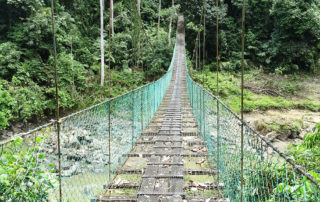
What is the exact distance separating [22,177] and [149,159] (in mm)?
1461

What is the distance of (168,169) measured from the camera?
2.07 meters

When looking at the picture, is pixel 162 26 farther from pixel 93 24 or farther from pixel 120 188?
pixel 120 188

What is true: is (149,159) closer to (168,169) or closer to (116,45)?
(168,169)

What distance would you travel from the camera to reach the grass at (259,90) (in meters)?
9.05

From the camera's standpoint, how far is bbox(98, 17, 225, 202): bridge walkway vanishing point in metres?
1.71

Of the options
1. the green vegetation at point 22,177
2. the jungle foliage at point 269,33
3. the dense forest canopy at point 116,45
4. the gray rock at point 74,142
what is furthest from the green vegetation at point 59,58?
the green vegetation at point 22,177

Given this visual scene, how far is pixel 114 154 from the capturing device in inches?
93.0

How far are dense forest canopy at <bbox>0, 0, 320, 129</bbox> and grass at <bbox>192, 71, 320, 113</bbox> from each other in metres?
0.87

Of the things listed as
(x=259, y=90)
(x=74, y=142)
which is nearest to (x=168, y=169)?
(x=74, y=142)

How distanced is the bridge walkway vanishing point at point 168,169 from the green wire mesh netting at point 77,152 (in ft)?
0.44

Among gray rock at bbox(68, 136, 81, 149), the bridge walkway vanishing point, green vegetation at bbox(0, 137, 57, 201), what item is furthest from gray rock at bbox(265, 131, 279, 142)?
green vegetation at bbox(0, 137, 57, 201)

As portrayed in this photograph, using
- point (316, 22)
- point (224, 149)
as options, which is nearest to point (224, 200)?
point (224, 149)

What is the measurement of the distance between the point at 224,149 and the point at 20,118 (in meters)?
6.81

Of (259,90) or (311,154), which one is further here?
(259,90)
